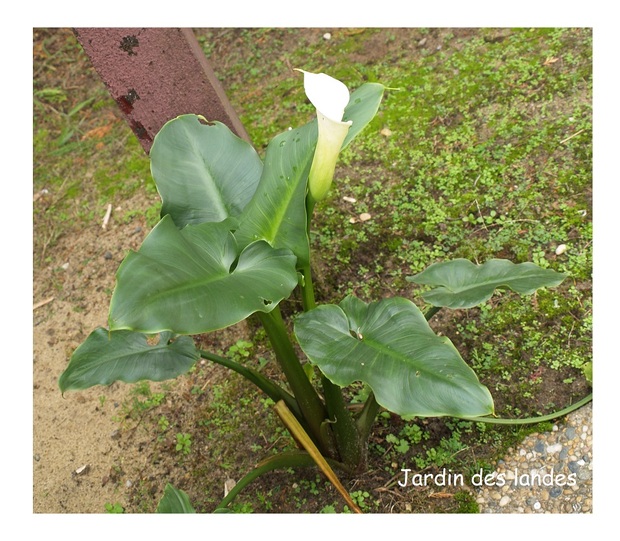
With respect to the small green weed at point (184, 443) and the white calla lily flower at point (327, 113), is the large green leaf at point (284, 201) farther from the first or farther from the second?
the small green weed at point (184, 443)

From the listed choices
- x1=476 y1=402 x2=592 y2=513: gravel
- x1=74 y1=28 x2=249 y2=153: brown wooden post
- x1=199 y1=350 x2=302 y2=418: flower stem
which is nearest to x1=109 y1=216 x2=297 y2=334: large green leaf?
x1=199 y1=350 x2=302 y2=418: flower stem

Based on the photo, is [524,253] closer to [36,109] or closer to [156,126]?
[156,126]

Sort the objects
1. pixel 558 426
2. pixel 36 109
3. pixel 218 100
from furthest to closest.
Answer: pixel 36 109
pixel 218 100
pixel 558 426

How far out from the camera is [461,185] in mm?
2229

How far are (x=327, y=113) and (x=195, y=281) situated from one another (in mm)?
369

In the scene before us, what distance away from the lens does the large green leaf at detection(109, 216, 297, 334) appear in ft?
3.18

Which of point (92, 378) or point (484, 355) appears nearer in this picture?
point (92, 378)

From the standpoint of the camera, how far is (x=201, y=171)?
1409 mm

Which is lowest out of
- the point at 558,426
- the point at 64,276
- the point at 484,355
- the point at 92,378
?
the point at 558,426

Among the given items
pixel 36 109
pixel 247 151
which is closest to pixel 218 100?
pixel 247 151

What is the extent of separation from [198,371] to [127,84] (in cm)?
89

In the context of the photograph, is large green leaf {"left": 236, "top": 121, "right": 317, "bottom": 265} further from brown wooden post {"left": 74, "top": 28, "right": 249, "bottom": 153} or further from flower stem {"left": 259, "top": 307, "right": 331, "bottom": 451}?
brown wooden post {"left": 74, "top": 28, "right": 249, "bottom": 153}

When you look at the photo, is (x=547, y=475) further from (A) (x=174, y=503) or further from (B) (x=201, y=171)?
(B) (x=201, y=171)

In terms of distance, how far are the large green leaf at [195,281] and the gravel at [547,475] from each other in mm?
872
